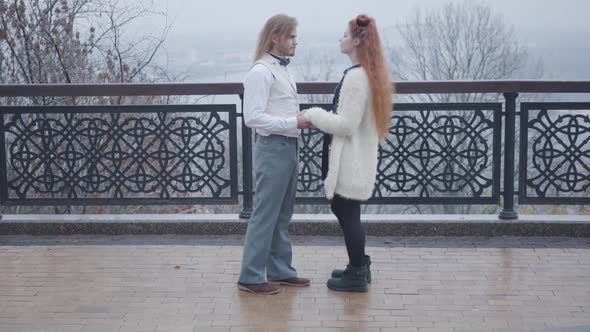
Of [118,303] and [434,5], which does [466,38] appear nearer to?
[434,5]

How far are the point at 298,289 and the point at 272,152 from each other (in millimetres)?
937

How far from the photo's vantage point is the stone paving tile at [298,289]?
4465mm

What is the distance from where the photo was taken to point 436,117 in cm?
645

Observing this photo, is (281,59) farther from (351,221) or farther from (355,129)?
(351,221)

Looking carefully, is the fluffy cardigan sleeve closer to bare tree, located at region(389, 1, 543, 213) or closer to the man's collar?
the man's collar

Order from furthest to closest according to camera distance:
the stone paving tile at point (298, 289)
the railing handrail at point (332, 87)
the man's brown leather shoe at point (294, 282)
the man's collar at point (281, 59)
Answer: the railing handrail at point (332, 87) → the man's brown leather shoe at point (294, 282) → the man's collar at point (281, 59) → the stone paving tile at point (298, 289)

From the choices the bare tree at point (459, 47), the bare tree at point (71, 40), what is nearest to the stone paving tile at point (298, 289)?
the bare tree at point (71, 40)

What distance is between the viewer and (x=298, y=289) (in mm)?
5074

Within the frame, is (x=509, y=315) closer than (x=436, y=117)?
Yes

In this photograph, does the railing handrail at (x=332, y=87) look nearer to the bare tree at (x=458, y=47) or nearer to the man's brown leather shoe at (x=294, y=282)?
the man's brown leather shoe at (x=294, y=282)

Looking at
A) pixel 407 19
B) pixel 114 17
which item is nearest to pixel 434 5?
pixel 407 19

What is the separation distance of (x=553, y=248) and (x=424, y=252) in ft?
3.21

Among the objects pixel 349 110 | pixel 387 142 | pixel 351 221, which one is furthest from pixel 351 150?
pixel 387 142

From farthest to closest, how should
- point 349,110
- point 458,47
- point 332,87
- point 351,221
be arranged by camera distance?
1. point 458,47
2. point 332,87
3. point 351,221
4. point 349,110
